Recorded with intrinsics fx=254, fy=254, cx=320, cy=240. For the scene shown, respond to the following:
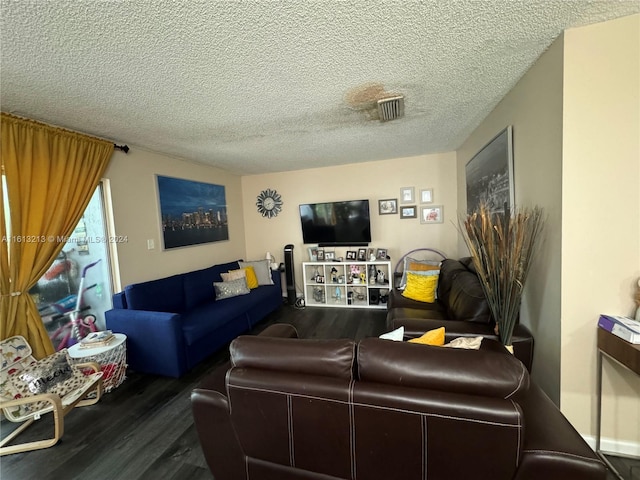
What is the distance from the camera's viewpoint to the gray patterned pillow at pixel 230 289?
3.50 m

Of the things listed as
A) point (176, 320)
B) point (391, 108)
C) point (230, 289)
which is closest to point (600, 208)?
point (391, 108)

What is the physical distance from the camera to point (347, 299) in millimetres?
4180

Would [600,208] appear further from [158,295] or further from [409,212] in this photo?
[158,295]

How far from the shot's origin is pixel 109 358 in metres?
2.21

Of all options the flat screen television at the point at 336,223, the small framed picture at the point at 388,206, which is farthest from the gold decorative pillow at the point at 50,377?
the small framed picture at the point at 388,206

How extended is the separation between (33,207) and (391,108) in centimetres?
308

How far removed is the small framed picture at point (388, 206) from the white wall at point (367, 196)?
65mm

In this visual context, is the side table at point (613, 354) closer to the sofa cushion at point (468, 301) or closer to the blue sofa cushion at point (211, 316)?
the sofa cushion at point (468, 301)

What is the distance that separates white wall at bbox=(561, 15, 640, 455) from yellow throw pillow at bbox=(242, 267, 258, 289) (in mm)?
3488

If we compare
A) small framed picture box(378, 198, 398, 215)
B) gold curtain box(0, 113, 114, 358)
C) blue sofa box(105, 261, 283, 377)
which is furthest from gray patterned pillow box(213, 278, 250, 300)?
small framed picture box(378, 198, 398, 215)

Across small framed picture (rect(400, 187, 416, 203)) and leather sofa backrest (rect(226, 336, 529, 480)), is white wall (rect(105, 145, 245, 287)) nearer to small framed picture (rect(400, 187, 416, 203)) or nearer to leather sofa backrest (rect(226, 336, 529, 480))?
leather sofa backrest (rect(226, 336, 529, 480))

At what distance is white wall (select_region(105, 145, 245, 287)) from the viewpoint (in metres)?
2.80

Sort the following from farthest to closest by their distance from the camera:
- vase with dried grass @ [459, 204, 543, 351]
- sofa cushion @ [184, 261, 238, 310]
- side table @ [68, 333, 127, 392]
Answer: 1. sofa cushion @ [184, 261, 238, 310]
2. side table @ [68, 333, 127, 392]
3. vase with dried grass @ [459, 204, 543, 351]

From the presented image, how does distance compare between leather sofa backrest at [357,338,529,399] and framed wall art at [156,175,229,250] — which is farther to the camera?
framed wall art at [156,175,229,250]
